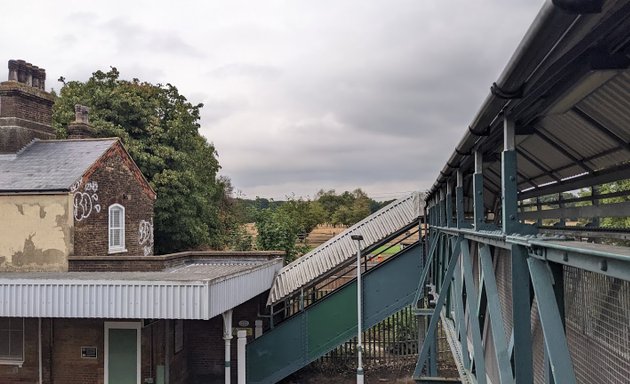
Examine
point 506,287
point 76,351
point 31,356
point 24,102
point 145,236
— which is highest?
point 24,102

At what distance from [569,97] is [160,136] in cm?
2379

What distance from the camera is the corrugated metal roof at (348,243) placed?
15.0 m

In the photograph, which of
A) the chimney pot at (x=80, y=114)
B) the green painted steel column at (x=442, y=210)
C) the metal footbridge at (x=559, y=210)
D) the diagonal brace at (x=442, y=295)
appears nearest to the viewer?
the metal footbridge at (x=559, y=210)

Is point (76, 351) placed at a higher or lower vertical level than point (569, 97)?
lower

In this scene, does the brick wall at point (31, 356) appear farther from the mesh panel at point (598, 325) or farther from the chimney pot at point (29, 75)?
the mesh panel at point (598, 325)

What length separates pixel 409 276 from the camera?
15.0 meters

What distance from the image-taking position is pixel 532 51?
2.26 meters

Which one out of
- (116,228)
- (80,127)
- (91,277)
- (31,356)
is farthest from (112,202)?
(91,277)

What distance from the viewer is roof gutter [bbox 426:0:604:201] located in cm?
178

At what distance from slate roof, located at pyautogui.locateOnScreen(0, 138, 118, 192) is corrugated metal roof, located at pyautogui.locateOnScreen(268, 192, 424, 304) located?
657 cm

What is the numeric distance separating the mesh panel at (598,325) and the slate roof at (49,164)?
1354cm

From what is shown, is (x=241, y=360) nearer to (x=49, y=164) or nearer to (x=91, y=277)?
(x=91, y=277)

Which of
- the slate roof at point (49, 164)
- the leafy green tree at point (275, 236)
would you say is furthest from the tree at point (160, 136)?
the slate roof at point (49, 164)

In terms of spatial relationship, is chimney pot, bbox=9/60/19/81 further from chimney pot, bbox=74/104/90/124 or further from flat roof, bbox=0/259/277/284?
flat roof, bbox=0/259/277/284
